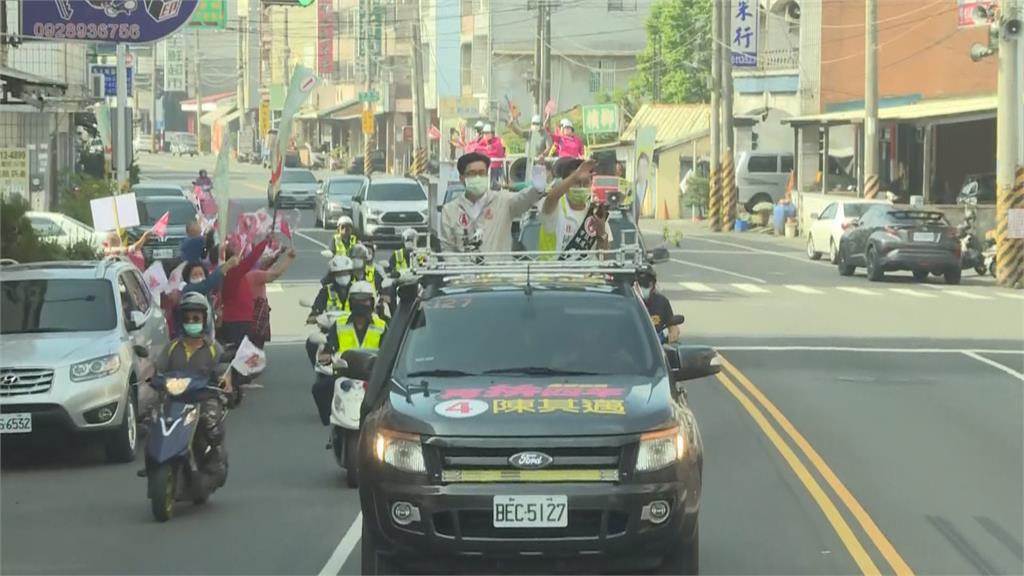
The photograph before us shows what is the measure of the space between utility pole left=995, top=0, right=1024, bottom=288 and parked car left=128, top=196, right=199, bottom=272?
1619 centimetres

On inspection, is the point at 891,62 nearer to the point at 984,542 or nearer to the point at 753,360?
the point at 753,360

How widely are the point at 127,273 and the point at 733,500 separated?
6.36 meters

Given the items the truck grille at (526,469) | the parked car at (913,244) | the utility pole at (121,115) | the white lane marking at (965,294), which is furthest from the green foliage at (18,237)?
the parked car at (913,244)

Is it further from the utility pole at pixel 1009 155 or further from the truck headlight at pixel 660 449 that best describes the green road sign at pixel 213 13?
the truck headlight at pixel 660 449

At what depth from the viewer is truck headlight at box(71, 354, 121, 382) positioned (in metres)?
14.1

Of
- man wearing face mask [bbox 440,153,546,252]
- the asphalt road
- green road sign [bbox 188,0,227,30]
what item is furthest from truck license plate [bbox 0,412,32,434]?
green road sign [bbox 188,0,227,30]

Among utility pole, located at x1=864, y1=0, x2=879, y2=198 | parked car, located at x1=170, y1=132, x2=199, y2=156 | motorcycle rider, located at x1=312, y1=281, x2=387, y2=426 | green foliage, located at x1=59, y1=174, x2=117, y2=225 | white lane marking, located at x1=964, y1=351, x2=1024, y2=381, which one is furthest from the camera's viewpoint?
parked car, located at x1=170, y1=132, x2=199, y2=156

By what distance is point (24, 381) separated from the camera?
550 inches

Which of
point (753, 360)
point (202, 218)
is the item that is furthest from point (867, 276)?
point (202, 218)

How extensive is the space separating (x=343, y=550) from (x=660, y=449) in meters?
2.84

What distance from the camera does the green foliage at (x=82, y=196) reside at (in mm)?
33188

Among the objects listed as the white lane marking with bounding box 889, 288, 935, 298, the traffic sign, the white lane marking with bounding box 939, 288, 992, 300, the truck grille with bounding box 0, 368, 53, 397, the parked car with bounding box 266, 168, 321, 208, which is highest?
the traffic sign

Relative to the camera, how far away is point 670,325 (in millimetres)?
15688

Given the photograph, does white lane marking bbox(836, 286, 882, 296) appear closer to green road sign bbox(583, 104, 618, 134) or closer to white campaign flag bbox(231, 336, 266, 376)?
Result: white campaign flag bbox(231, 336, 266, 376)
